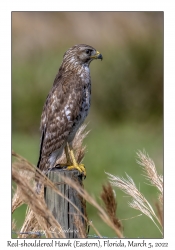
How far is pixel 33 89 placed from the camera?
16062 millimetres

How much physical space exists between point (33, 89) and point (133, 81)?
2.43 metres

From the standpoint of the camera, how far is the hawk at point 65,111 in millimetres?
6355

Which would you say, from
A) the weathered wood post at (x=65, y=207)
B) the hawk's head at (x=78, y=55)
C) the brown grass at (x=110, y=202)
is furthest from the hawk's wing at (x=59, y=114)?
the brown grass at (x=110, y=202)

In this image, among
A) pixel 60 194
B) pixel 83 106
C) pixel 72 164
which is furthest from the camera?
pixel 83 106

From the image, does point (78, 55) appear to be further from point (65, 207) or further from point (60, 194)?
point (60, 194)

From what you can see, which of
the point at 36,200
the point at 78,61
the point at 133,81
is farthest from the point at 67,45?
the point at 36,200

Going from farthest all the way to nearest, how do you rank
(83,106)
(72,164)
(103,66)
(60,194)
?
(103,66) → (83,106) → (72,164) → (60,194)

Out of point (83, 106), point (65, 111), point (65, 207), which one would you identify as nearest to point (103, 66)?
point (83, 106)

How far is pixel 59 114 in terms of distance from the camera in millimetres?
6488

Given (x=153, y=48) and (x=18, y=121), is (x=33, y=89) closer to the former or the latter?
(x=18, y=121)

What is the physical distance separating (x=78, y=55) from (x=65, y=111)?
68cm

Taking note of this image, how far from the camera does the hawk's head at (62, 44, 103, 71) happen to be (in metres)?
6.84

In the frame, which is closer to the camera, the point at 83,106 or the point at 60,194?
the point at 60,194

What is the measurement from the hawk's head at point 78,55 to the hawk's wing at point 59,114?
0.28 meters
